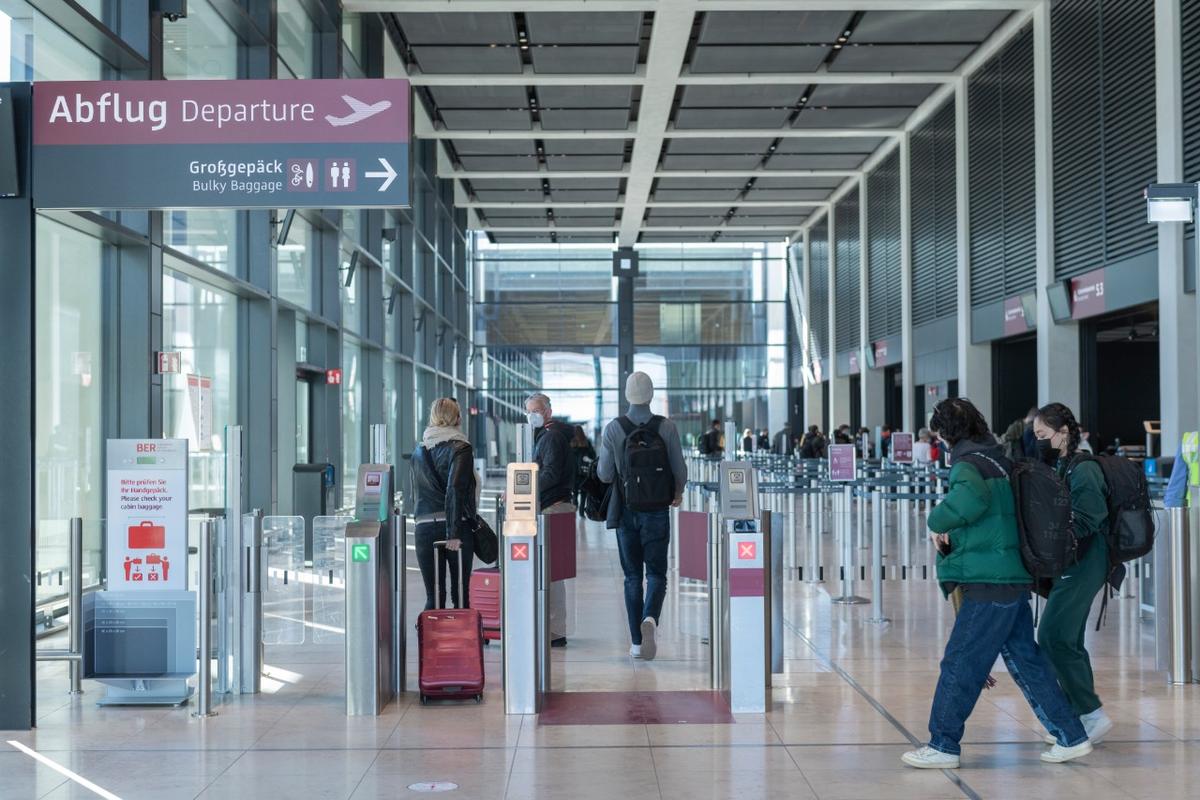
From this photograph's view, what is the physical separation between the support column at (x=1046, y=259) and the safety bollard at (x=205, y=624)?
15099 mm

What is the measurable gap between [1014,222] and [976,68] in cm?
338

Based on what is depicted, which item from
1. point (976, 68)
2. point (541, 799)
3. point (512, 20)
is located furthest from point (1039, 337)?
point (541, 799)

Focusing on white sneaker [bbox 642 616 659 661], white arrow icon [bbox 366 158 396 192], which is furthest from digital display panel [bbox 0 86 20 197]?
white sneaker [bbox 642 616 659 661]

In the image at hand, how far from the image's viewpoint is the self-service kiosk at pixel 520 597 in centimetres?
652

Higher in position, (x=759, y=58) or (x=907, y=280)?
(x=759, y=58)

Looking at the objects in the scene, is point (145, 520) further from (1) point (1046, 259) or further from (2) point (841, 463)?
(1) point (1046, 259)

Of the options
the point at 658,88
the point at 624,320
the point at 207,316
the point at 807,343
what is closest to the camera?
the point at 207,316

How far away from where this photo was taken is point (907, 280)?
2830cm

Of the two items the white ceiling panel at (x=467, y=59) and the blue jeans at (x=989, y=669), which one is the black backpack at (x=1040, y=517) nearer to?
the blue jeans at (x=989, y=669)

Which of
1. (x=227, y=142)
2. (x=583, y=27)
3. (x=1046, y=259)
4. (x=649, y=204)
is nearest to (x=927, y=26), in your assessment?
(x=1046, y=259)

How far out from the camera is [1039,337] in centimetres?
1955

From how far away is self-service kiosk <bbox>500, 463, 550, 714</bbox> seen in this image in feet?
21.4

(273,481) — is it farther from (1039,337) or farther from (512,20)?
(1039,337)

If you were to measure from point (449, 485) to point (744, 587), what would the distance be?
86.5 inches
